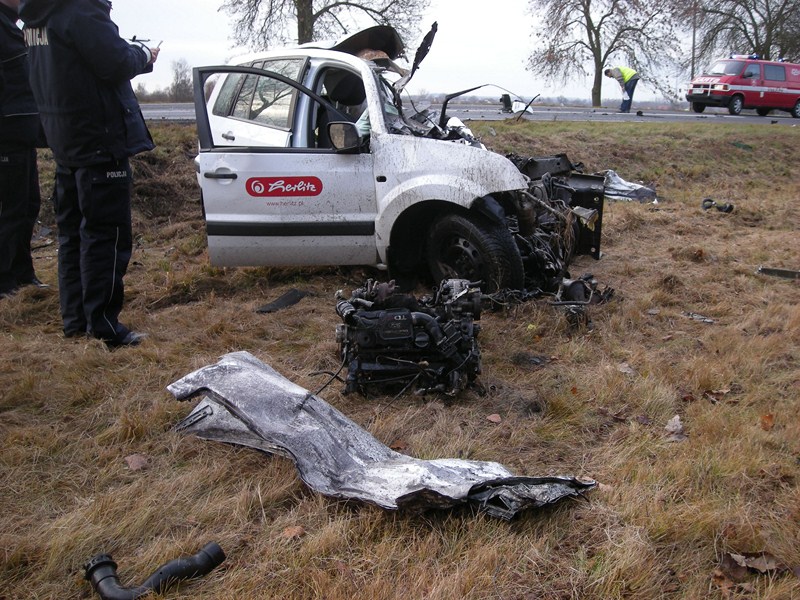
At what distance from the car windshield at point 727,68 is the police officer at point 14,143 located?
74.2 feet

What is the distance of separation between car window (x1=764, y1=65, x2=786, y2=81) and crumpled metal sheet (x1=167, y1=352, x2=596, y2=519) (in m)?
24.2

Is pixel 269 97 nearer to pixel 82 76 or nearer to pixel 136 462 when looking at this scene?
pixel 82 76

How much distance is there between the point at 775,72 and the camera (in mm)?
22078

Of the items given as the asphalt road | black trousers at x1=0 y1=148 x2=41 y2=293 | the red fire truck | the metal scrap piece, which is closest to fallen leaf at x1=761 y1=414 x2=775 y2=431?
the metal scrap piece

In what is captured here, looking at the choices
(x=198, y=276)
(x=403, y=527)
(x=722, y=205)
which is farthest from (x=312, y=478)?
(x=722, y=205)

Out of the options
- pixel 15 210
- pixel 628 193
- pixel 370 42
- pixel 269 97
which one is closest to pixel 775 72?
pixel 628 193

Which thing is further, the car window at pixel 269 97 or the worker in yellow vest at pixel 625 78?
the worker in yellow vest at pixel 625 78

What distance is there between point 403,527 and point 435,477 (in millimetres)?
228

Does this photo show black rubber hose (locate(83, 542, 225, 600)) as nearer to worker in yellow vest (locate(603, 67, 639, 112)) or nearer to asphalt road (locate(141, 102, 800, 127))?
asphalt road (locate(141, 102, 800, 127))

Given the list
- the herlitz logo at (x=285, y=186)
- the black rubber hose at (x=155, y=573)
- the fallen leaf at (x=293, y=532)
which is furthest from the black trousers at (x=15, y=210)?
the fallen leaf at (x=293, y=532)

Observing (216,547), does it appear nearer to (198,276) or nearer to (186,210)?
(198,276)

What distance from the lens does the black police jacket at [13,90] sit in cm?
483

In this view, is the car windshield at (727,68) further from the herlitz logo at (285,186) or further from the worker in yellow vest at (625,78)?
the herlitz logo at (285,186)

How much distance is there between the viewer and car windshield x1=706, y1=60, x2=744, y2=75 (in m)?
21.7
